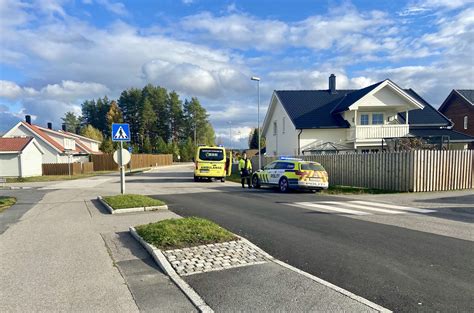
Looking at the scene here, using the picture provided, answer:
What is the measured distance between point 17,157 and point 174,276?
3950cm

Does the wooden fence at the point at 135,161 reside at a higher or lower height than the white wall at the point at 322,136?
lower

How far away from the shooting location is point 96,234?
7590mm

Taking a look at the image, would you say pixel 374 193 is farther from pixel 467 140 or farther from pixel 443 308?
pixel 467 140

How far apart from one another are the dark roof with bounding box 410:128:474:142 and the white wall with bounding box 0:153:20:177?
127 ft

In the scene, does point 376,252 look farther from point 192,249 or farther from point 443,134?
point 443,134

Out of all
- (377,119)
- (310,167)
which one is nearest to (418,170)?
(310,167)

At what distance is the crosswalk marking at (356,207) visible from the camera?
407 inches

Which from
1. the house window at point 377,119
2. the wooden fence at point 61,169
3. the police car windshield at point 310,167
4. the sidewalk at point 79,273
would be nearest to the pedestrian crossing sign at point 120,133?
the sidewalk at point 79,273

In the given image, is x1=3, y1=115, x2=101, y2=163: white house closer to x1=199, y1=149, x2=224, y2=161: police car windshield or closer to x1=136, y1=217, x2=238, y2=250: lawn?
x1=199, y1=149, x2=224, y2=161: police car windshield

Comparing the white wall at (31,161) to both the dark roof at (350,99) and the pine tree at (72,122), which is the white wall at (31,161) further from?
the pine tree at (72,122)

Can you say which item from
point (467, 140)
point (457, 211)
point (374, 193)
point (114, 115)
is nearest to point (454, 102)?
point (467, 140)

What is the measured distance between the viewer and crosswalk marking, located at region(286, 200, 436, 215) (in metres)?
10.3

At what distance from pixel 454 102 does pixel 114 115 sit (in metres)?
69.0

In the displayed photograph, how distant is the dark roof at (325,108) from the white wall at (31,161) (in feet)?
91.9
